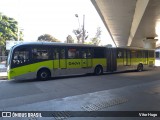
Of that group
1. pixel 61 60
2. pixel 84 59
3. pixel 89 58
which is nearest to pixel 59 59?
pixel 61 60

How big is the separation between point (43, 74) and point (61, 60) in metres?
1.83

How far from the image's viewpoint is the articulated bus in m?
15.3

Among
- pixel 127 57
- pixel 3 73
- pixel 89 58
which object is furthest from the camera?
pixel 127 57

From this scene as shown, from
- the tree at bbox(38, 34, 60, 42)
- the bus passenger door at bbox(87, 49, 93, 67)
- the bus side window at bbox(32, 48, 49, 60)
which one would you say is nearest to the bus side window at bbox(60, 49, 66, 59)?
the bus side window at bbox(32, 48, 49, 60)

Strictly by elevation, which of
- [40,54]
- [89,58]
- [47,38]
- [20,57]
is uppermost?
[47,38]

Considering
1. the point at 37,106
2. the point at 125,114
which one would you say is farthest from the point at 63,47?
the point at 125,114

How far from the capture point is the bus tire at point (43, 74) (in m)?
16.1

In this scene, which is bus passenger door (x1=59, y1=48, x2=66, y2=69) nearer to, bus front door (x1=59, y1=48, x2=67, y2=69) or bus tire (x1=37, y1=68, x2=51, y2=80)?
bus front door (x1=59, y1=48, x2=67, y2=69)

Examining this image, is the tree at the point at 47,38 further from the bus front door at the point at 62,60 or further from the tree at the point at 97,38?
the bus front door at the point at 62,60

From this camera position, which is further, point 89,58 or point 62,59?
point 89,58

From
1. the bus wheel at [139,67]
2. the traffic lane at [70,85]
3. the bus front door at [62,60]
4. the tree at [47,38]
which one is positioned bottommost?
the traffic lane at [70,85]

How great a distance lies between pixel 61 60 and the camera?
1728 cm

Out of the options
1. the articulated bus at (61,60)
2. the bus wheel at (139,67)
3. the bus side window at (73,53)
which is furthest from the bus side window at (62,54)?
the bus wheel at (139,67)

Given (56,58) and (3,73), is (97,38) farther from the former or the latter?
(56,58)
